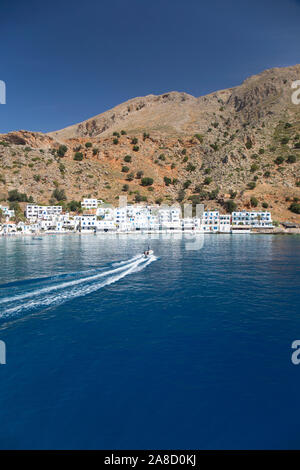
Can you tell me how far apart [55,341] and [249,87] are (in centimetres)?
18052

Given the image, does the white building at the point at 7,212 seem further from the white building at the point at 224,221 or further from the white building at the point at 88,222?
the white building at the point at 224,221

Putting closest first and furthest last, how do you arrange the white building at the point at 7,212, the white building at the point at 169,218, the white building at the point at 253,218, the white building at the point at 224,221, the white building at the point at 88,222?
the white building at the point at 7,212 < the white building at the point at 253,218 < the white building at the point at 88,222 < the white building at the point at 224,221 < the white building at the point at 169,218

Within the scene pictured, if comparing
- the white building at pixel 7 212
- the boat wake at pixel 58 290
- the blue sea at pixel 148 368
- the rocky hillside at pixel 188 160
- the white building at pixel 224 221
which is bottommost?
the blue sea at pixel 148 368

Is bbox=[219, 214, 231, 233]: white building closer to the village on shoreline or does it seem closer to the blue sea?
the village on shoreline

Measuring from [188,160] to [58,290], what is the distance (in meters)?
112

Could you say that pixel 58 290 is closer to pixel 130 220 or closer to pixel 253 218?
pixel 130 220

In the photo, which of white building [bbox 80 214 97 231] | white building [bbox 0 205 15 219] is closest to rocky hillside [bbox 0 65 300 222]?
white building [bbox 0 205 15 219]

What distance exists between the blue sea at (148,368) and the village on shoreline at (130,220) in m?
67.5

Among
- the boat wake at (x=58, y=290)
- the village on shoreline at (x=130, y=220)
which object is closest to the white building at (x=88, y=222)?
the village on shoreline at (x=130, y=220)

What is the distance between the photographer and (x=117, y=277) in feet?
76.5

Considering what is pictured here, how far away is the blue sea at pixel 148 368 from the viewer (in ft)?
23.0

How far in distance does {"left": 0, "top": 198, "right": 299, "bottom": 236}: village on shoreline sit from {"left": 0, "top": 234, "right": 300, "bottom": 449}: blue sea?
6747cm
